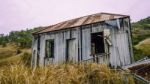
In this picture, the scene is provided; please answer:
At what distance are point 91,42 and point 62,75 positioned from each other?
8012 mm

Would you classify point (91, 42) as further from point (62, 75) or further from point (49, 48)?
point (62, 75)

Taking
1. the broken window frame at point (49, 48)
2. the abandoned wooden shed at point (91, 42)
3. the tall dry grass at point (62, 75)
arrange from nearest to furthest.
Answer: the tall dry grass at point (62, 75) → the abandoned wooden shed at point (91, 42) → the broken window frame at point (49, 48)

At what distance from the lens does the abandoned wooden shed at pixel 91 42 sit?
1512 centimetres

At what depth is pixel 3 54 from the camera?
3366 centimetres

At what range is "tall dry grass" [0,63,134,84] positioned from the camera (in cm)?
656

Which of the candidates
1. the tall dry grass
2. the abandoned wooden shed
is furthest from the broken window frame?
the tall dry grass

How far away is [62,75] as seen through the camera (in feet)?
27.4

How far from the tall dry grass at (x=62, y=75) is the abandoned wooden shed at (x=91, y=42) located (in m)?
4.76


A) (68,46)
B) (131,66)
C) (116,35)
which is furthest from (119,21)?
(131,66)

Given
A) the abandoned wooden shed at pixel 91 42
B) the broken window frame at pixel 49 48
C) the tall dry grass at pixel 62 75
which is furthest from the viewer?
the broken window frame at pixel 49 48

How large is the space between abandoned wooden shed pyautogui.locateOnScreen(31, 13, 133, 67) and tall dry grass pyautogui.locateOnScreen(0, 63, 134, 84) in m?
4.76

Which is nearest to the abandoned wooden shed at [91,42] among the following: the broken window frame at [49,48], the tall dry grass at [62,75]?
the broken window frame at [49,48]

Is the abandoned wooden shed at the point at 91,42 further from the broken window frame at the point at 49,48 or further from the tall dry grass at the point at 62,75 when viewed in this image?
the tall dry grass at the point at 62,75

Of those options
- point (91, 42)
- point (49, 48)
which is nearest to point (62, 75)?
point (91, 42)
